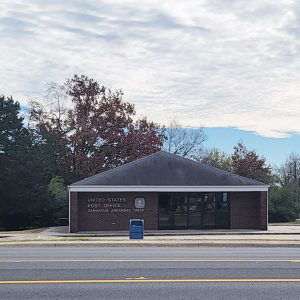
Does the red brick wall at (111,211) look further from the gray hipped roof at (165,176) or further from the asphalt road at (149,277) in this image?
the asphalt road at (149,277)

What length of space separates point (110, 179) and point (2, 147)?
1126cm

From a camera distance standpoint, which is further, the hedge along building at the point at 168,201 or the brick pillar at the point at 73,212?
the hedge along building at the point at 168,201

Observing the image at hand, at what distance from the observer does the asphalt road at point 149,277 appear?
9367 millimetres

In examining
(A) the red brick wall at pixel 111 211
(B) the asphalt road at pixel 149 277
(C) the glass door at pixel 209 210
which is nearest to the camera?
(B) the asphalt road at pixel 149 277

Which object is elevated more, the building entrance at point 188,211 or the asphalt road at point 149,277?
the building entrance at point 188,211

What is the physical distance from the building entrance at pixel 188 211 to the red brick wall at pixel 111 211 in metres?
0.56

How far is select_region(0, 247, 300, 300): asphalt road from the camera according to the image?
30.7 feet

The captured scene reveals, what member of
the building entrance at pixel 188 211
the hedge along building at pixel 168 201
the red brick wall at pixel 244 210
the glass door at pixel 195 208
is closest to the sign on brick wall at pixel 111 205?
the hedge along building at pixel 168 201


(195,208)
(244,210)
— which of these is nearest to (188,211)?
(195,208)

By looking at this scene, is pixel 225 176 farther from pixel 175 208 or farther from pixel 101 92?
pixel 101 92

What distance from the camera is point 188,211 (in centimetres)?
3412

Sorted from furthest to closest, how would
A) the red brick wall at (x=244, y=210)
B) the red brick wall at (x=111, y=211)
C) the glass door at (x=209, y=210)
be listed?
the red brick wall at (x=244, y=210), the glass door at (x=209, y=210), the red brick wall at (x=111, y=211)

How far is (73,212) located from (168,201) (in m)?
5.55

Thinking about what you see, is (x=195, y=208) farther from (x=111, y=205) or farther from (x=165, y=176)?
(x=111, y=205)
